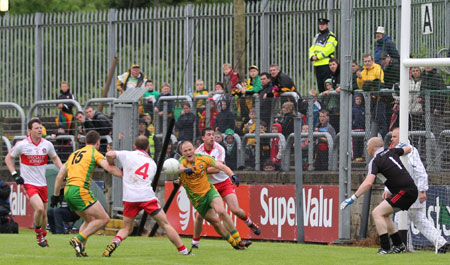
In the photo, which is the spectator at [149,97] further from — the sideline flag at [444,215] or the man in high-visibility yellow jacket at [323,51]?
the sideline flag at [444,215]

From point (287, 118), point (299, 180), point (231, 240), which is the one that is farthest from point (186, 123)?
point (231, 240)

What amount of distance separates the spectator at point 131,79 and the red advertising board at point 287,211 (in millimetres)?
4407

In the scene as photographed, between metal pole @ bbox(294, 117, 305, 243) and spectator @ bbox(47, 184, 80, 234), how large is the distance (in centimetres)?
584

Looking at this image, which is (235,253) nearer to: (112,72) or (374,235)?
(374,235)

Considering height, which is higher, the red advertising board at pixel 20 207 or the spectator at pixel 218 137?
the spectator at pixel 218 137

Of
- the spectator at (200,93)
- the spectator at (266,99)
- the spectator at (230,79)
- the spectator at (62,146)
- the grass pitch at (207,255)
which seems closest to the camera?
the grass pitch at (207,255)

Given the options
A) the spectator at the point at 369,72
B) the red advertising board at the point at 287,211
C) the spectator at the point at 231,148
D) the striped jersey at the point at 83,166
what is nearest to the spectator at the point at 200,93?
the spectator at the point at 231,148

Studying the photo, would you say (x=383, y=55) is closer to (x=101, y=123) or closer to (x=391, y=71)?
(x=391, y=71)

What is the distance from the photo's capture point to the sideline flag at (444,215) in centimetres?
1839

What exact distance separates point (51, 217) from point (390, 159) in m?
9.98

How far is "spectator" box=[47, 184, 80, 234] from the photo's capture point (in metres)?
23.6

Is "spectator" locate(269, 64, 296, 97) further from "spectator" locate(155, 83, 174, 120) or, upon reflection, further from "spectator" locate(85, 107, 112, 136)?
"spectator" locate(85, 107, 112, 136)

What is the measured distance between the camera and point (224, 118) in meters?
22.0

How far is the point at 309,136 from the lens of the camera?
20641mm
